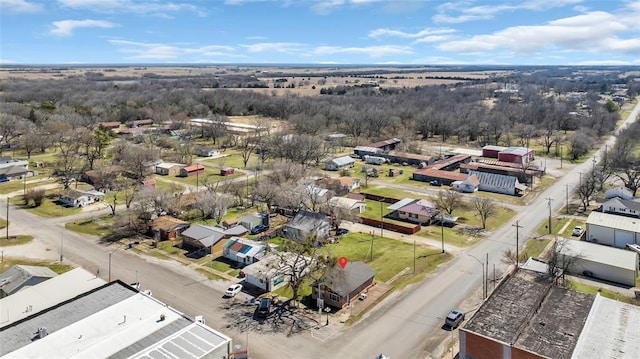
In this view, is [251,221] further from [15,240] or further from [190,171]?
[190,171]

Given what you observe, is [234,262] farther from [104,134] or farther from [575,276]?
[104,134]


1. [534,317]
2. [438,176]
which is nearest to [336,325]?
[534,317]

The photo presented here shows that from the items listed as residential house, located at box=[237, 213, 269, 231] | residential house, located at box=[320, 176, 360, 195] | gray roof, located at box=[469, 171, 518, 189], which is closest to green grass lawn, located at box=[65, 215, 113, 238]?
residential house, located at box=[237, 213, 269, 231]

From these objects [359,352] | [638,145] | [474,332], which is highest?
[638,145]

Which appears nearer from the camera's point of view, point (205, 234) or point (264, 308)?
point (264, 308)

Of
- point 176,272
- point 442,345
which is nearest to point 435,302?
point 442,345

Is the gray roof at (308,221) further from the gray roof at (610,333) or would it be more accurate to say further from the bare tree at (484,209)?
the gray roof at (610,333)
